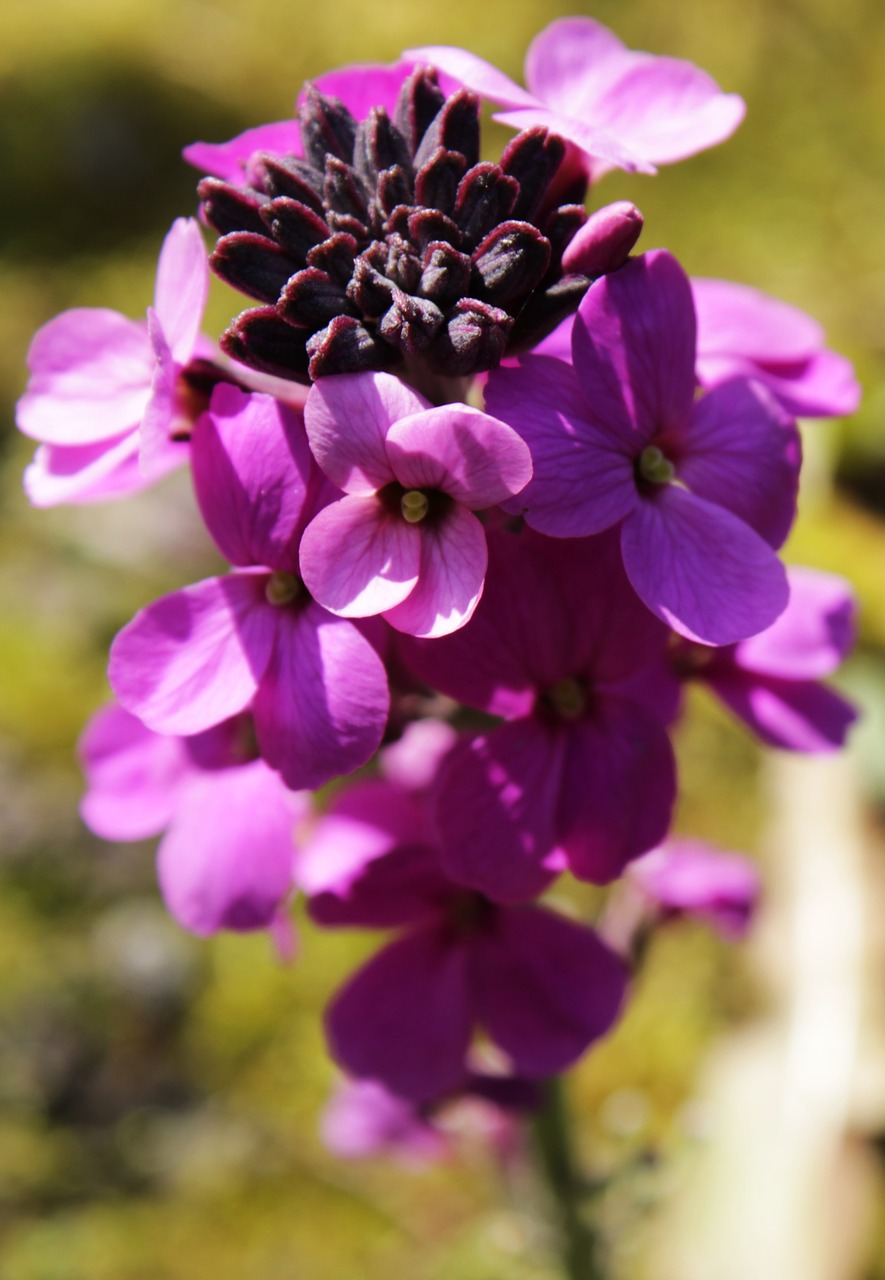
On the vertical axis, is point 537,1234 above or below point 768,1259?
above

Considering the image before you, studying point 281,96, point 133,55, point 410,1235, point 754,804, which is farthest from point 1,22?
point 410,1235

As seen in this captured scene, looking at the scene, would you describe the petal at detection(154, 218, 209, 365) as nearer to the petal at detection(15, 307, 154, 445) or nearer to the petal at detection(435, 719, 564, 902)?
the petal at detection(15, 307, 154, 445)

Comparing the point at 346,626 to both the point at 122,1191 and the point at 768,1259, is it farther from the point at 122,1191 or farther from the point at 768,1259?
the point at 122,1191

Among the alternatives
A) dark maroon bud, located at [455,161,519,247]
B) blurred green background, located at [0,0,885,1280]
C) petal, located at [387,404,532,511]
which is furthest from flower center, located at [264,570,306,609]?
blurred green background, located at [0,0,885,1280]

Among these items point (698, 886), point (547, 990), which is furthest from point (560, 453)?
point (698, 886)

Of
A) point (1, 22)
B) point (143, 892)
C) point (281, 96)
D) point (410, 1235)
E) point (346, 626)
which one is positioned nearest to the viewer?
point (346, 626)

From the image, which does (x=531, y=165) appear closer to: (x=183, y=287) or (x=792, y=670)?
(x=183, y=287)
